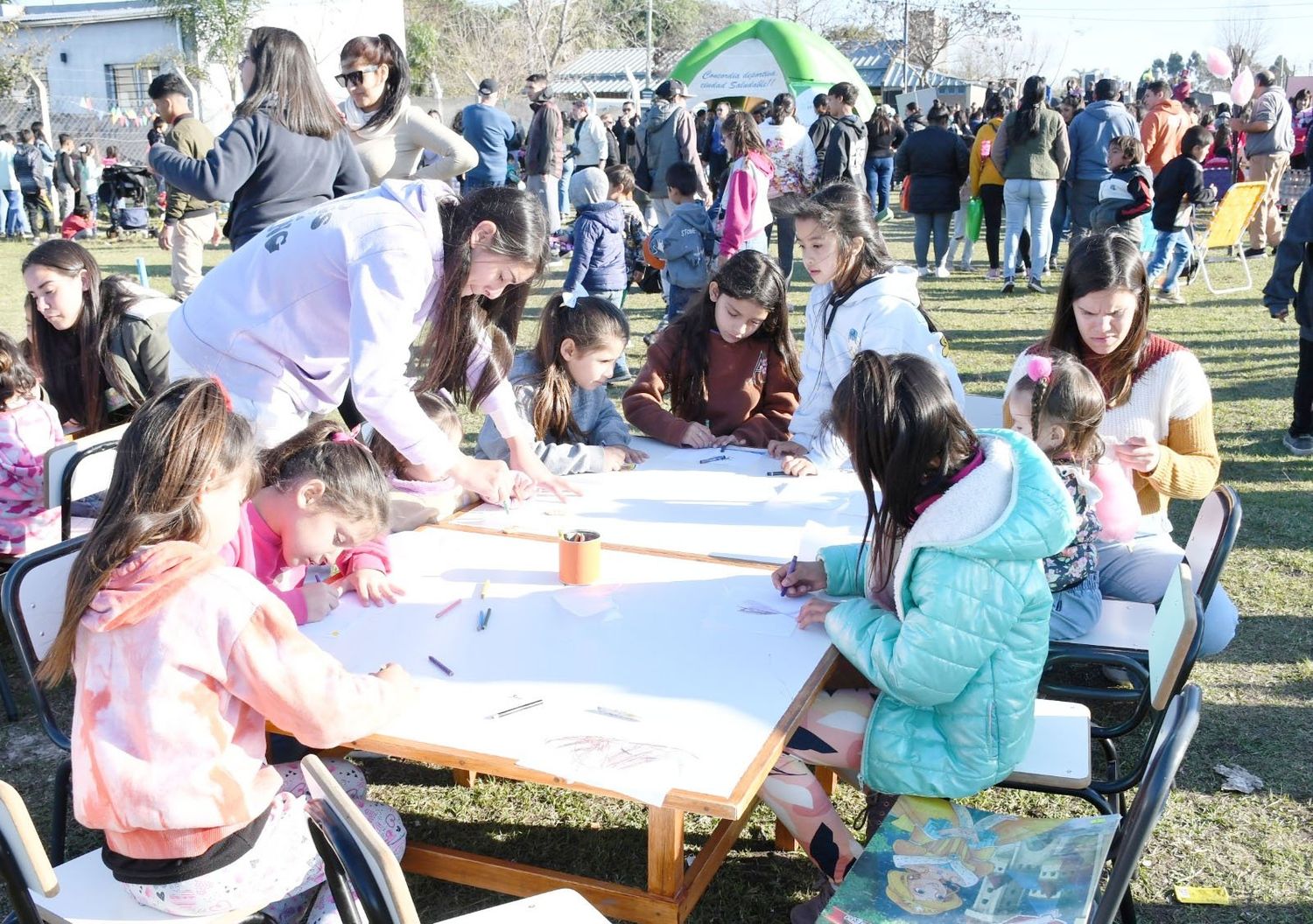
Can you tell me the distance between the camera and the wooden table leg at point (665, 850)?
5.96ft

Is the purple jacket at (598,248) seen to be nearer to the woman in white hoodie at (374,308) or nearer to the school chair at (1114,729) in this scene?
the woman in white hoodie at (374,308)

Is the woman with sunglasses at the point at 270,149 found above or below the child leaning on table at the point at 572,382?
above

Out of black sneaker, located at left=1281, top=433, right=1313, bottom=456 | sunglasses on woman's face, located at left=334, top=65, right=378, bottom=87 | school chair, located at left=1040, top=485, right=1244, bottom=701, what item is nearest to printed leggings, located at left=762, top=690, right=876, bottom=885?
school chair, located at left=1040, top=485, right=1244, bottom=701

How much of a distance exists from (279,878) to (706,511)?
1.42 metres

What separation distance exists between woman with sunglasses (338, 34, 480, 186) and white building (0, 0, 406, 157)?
2227cm

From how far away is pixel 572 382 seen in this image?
140 inches

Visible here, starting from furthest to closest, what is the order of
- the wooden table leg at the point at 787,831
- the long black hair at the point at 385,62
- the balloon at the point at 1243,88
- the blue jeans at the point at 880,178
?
the balloon at the point at 1243,88 → the blue jeans at the point at 880,178 → the long black hair at the point at 385,62 → the wooden table leg at the point at 787,831

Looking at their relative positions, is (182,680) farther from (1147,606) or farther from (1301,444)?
(1301,444)

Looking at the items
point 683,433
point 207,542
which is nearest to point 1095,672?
point 683,433

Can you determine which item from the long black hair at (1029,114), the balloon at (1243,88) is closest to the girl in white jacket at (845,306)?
the long black hair at (1029,114)

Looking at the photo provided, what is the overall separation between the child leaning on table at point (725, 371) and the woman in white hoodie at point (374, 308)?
1.18 meters

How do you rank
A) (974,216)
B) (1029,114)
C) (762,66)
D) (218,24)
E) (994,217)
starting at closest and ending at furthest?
1. (1029,114)
2. (994,217)
3. (974,216)
4. (762,66)
5. (218,24)

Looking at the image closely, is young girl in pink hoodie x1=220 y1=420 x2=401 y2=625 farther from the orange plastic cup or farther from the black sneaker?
the black sneaker

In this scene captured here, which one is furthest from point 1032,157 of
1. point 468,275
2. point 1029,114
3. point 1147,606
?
point 468,275
